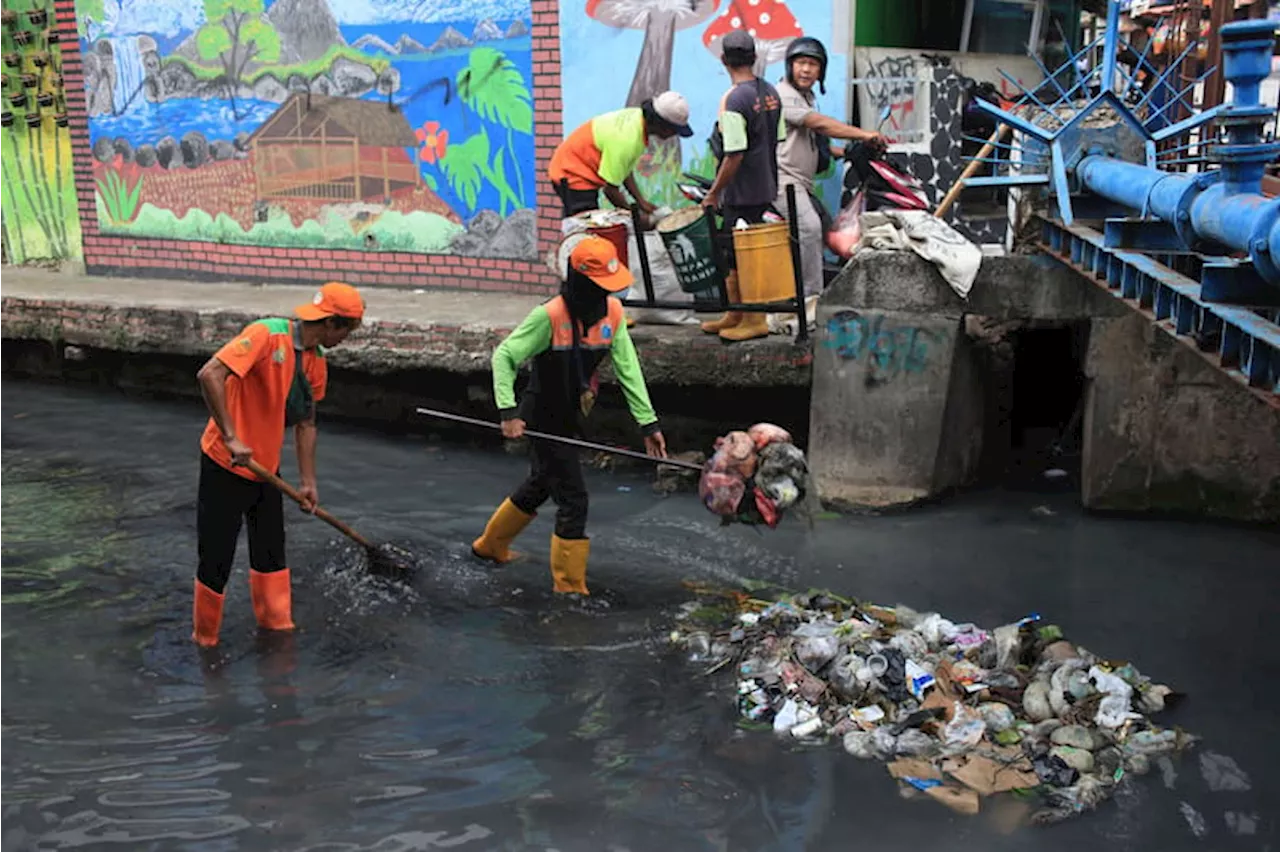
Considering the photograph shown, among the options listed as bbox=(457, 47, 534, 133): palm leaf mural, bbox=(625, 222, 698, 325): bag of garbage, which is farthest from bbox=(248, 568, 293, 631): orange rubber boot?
bbox=(457, 47, 534, 133): palm leaf mural

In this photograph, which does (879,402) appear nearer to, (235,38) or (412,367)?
(412,367)

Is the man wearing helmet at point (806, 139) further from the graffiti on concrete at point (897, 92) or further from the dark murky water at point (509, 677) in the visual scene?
the dark murky water at point (509, 677)

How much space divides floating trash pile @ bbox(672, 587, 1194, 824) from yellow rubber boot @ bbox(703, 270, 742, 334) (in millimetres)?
2816

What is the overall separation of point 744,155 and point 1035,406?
127 inches

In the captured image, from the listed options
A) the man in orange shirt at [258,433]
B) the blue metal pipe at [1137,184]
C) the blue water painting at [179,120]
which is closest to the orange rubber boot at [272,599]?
the man in orange shirt at [258,433]

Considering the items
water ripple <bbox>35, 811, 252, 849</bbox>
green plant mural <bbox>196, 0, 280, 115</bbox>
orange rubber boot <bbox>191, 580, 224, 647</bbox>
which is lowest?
water ripple <bbox>35, 811, 252, 849</bbox>

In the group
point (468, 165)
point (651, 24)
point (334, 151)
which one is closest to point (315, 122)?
point (334, 151)

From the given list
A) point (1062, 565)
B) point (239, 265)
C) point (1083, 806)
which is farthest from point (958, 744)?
point (239, 265)

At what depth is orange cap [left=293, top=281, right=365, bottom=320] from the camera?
5598 mm

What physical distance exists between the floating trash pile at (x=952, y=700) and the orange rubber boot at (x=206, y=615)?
6.95ft

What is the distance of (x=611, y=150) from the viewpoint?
8.23 metres

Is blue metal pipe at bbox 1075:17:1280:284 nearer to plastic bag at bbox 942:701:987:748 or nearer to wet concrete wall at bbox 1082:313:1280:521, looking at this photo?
plastic bag at bbox 942:701:987:748

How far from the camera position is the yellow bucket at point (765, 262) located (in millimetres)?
8164

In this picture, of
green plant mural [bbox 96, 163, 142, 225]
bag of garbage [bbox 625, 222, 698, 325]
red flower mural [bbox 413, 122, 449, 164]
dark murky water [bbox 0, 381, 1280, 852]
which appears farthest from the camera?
green plant mural [bbox 96, 163, 142, 225]
